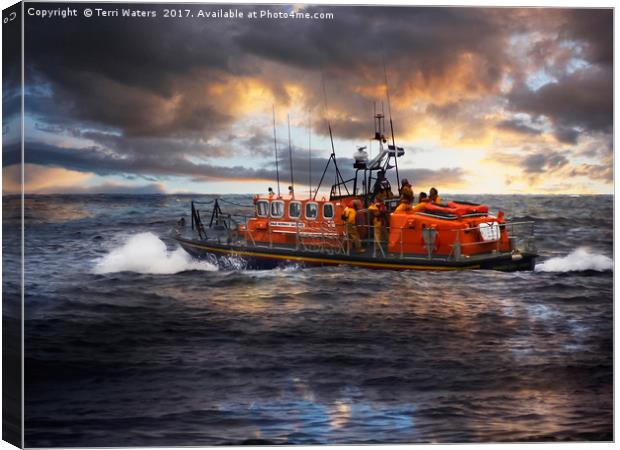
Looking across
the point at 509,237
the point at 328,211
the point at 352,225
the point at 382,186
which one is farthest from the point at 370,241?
the point at 509,237

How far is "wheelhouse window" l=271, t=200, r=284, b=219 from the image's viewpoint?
13.0 meters

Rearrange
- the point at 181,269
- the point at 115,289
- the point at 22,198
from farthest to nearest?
1. the point at 181,269
2. the point at 115,289
3. the point at 22,198

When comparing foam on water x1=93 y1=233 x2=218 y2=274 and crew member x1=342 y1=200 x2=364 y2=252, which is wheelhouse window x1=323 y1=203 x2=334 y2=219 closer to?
crew member x1=342 y1=200 x2=364 y2=252

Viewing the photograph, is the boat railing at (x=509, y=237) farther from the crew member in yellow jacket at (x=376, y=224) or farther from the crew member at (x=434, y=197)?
the crew member in yellow jacket at (x=376, y=224)

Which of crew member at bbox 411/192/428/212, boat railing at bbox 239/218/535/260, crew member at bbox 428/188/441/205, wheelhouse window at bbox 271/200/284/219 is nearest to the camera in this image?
crew member at bbox 428/188/441/205

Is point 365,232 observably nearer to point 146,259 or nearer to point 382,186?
point 382,186

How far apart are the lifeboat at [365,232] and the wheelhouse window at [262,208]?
1cm

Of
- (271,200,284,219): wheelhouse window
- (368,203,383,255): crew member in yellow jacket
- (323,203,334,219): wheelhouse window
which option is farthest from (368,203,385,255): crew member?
(271,200,284,219): wheelhouse window

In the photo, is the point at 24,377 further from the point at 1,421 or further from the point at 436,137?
the point at 436,137

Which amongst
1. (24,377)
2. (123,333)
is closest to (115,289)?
(123,333)

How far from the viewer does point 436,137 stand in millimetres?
10172

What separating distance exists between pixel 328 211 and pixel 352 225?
495 millimetres

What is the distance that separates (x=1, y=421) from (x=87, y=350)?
1168 millimetres

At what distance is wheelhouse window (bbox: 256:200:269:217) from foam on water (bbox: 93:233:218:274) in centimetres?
126
